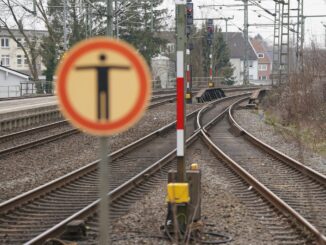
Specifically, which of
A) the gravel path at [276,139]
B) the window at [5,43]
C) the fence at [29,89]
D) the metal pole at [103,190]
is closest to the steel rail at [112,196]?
the gravel path at [276,139]

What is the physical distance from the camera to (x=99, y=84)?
3.57m

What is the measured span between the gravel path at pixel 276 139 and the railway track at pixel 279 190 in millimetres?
485

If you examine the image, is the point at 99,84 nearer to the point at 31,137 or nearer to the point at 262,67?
the point at 31,137

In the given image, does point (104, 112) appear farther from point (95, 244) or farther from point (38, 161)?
point (38, 161)

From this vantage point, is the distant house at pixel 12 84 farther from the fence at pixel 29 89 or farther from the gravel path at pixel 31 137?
the gravel path at pixel 31 137

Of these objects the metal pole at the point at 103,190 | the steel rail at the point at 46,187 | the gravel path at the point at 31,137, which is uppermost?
the metal pole at the point at 103,190

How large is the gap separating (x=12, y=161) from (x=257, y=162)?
5.63 meters

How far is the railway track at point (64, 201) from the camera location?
7.64 meters

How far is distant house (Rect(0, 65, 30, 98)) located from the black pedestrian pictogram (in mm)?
51304

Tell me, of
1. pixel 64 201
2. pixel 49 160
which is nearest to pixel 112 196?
pixel 64 201

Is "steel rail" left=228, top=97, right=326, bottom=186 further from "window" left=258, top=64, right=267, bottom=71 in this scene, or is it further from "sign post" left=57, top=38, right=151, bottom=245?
"window" left=258, top=64, right=267, bottom=71

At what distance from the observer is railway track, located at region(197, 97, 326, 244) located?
299 inches

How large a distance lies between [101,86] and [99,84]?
2 cm

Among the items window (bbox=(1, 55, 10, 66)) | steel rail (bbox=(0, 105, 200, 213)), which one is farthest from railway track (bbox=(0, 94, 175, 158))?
window (bbox=(1, 55, 10, 66))
